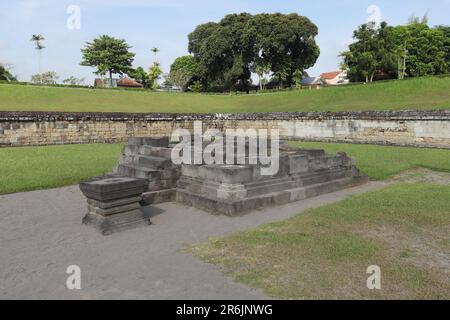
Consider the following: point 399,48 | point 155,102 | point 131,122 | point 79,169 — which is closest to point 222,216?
point 79,169

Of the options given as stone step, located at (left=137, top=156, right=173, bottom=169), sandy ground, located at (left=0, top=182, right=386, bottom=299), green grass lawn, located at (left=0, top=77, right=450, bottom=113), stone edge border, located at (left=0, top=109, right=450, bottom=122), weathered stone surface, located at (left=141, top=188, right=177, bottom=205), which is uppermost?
green grass lawn, located at (left=0, top=77, right=450, bottom=113)

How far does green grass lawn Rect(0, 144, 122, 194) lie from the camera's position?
764 centimetres

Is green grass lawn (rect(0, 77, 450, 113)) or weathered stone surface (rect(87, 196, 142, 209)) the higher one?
green grass lawn (rect(0, 77, 450, 113))

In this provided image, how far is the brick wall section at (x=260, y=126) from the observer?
15.2 meters

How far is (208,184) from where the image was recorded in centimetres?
616

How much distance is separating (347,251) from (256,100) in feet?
86.1

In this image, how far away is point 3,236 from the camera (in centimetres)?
465

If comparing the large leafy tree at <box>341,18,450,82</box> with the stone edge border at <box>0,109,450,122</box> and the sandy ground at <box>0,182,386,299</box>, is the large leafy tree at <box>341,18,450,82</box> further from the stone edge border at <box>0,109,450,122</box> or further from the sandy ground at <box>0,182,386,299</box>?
the sandy ground at <box>0,182,386,299</box>

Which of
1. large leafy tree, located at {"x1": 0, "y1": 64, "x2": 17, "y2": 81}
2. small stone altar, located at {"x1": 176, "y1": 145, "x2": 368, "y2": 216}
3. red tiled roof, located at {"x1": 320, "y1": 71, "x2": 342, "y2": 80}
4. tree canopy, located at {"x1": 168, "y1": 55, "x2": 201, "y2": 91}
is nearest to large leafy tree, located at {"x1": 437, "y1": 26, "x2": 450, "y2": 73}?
tree canopy, located at {"x1": 168, "y1": 55, "x2": 201, "y2": 91}

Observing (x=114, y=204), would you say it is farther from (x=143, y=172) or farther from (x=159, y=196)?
(x=143, y=172)

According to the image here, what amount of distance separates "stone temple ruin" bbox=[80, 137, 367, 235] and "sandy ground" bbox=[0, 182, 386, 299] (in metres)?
0.22

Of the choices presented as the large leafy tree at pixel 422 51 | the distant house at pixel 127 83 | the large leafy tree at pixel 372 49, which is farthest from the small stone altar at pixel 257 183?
the distant house at pixel 127 83

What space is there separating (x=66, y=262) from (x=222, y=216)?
2.44 m

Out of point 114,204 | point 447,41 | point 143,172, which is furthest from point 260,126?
point 447,41
